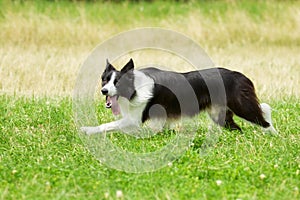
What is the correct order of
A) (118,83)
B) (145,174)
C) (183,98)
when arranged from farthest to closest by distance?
(183,98)
(118,83)
(145,174)

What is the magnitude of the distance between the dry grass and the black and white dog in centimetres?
294

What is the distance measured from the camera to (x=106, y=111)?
770cm

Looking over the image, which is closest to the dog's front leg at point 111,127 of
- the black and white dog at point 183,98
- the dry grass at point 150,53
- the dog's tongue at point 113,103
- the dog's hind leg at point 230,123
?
the black and white dog at point 183,98

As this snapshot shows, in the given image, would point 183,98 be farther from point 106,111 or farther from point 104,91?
point 106,111

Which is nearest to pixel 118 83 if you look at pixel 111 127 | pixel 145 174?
pixel 111 127

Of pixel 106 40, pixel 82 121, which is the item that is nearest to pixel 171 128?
pixel 82 121

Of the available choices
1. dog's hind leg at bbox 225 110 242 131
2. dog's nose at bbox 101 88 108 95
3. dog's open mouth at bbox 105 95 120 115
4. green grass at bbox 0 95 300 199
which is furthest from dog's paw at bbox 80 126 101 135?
dog's hind leg at bbox 225 110 242 131

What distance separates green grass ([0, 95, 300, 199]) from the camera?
4.93 m

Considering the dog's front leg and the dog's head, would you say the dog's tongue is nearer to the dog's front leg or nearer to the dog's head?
the dog's head

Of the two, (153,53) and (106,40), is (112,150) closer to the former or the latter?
(153,53)

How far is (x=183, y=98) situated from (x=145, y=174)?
162cm

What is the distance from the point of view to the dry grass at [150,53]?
10508mm

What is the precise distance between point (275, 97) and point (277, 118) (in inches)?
56.9

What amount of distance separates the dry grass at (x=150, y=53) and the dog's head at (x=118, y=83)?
3.31 meters
